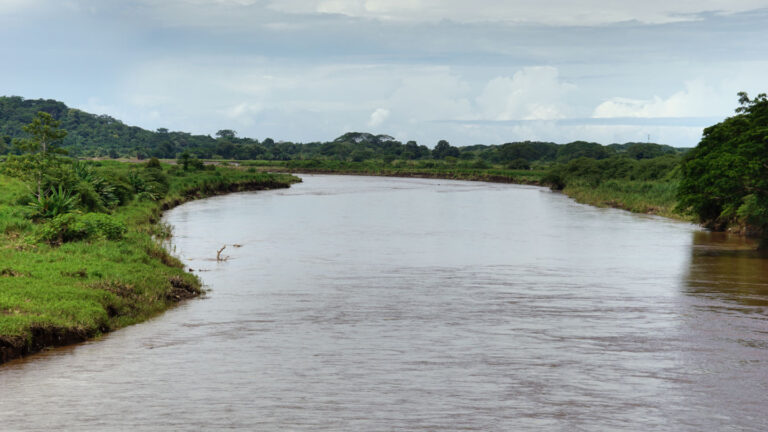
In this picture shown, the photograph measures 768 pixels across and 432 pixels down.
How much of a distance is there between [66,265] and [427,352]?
972cm

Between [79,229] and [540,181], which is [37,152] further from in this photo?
[540,181]

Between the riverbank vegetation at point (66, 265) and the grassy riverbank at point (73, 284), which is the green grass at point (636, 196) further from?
the grassy riverbank at point (73, 284)

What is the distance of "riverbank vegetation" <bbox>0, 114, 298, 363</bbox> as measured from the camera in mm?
15070

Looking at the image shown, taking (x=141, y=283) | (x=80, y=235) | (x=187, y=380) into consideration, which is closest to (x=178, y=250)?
(x=80, y=235)

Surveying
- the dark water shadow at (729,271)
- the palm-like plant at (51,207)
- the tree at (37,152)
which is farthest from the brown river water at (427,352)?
the tree at (37,152)

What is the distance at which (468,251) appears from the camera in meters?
34.6

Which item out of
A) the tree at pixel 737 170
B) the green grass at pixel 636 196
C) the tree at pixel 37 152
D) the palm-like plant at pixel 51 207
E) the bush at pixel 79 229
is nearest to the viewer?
the bush at pixel 79 229

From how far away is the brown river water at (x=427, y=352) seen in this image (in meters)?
11.8

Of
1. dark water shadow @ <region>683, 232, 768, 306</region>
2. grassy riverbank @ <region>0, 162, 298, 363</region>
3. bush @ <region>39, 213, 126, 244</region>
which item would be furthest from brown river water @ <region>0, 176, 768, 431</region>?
bush @ <region>39, 213, 126, 244</region>

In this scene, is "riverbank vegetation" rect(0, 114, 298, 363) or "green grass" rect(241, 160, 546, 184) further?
"green grass" rect(241, 160, 546, 184)

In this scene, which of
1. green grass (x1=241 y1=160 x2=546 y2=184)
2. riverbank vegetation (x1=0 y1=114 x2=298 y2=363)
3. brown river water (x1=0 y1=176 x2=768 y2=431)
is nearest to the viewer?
brown river water (x1=0 y1=176 x2=768 y2=431)

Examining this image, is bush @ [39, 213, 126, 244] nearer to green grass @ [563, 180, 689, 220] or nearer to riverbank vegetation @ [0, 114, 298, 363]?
riverbank vegetation @ [0, 114, 298, 363]

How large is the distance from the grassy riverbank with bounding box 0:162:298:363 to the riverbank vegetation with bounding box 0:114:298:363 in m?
0.02

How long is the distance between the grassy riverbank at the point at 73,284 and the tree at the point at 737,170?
2463cm
